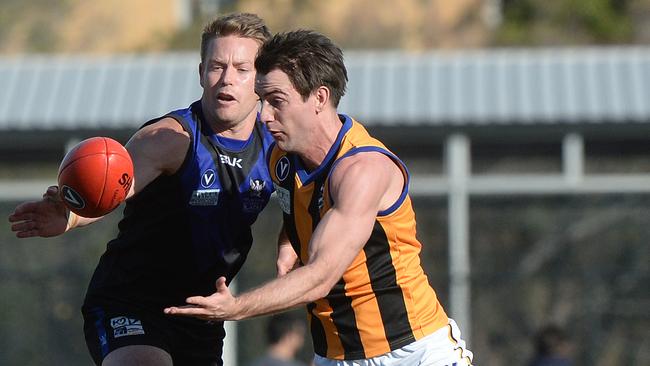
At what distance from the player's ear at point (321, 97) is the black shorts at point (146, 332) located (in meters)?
1.41

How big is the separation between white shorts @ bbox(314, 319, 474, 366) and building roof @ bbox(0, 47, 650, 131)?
858cm

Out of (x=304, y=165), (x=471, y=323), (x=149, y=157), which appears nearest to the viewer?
(x=304, y=165)

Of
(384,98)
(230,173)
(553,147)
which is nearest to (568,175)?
(553,147)

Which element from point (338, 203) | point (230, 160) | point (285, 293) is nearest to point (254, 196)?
point (230, 160)

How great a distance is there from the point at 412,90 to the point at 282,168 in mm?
8866

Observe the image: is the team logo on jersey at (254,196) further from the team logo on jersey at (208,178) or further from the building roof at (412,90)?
the building roof at (412,90)

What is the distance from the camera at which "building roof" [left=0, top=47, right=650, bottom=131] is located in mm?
13766

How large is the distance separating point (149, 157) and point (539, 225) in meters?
8.85

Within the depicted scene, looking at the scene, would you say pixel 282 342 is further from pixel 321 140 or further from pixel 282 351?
pixel 321 140

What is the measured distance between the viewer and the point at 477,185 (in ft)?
45.9

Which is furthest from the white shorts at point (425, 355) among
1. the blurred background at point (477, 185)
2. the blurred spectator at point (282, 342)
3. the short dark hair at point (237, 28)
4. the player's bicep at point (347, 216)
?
the blurred background at point (477, 185)

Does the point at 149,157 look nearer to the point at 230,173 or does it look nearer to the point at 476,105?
the point at 230,173

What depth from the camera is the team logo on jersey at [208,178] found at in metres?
5.77

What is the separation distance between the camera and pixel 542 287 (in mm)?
13680
